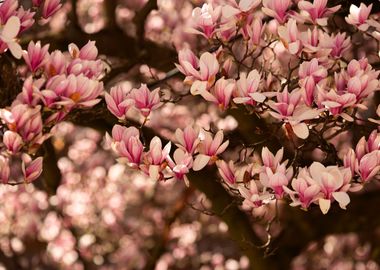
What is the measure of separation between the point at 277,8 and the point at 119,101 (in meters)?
0.84

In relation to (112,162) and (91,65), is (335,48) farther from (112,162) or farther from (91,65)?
(112,162)

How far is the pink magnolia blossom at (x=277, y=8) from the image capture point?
3474 mm

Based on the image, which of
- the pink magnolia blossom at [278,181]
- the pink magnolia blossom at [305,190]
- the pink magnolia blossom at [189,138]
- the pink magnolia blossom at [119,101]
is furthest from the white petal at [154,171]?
the pink magnolia blossom at [305,190]

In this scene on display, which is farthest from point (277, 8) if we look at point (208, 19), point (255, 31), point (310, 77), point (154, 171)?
point (154, 171)

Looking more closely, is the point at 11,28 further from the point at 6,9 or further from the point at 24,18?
the point at 24,18

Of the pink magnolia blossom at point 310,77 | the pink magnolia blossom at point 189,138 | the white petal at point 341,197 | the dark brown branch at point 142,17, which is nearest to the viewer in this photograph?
the white petal at point 341,197

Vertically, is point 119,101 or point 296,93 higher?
point 296,93

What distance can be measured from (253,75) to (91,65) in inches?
27.6

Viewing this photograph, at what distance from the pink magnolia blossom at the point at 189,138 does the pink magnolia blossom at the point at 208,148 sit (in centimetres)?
4

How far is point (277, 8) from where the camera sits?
350 centimetres

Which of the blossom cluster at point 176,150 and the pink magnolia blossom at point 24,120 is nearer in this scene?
the pink magnolia blossom at point 24,120

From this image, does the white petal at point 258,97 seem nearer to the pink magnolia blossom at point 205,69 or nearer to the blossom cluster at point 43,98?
the pink magnolia blossom at point 205,69

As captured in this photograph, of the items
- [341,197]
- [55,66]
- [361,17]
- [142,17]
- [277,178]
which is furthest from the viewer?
[142,17]

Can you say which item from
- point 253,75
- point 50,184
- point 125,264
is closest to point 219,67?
point 253,75
